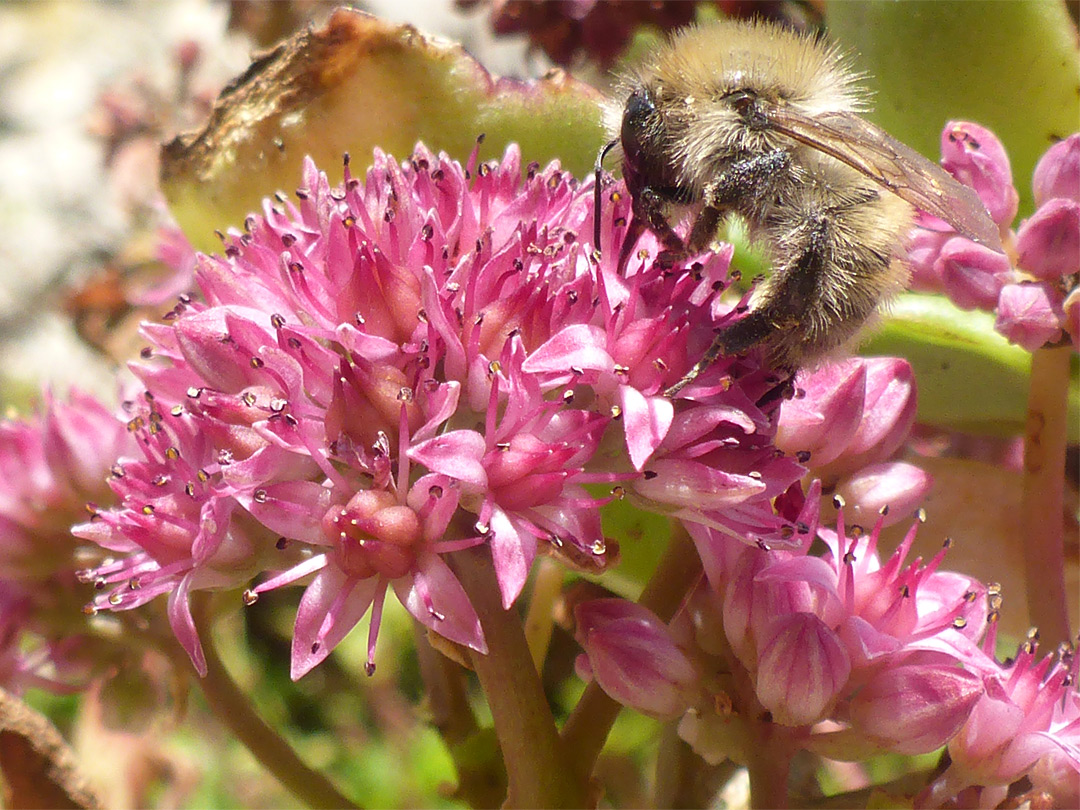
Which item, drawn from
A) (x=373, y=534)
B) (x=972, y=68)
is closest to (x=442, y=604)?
(x=373, y=534)

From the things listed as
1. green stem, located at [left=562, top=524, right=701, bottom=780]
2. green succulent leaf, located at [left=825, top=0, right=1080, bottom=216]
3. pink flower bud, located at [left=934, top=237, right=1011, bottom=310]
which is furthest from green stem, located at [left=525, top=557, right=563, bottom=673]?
green succulent leaf, located at [left=825, top=0, right=1080, bottom=216]

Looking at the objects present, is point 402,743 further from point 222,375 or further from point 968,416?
point 222,375

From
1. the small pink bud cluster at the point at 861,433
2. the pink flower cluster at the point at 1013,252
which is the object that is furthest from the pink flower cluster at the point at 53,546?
the pink flower cluster at the point at 1013,252

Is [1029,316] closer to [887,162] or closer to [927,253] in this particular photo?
[927,253]

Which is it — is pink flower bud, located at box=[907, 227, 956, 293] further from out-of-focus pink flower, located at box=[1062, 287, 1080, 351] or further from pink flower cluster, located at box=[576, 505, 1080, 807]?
pink flower cluster, located at box=[576, 505, 1080, 807]

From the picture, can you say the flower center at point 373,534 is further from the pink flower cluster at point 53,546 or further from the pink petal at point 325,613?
the pink flower cluster at point 53,546

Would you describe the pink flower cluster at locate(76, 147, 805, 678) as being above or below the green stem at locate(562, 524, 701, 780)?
above
